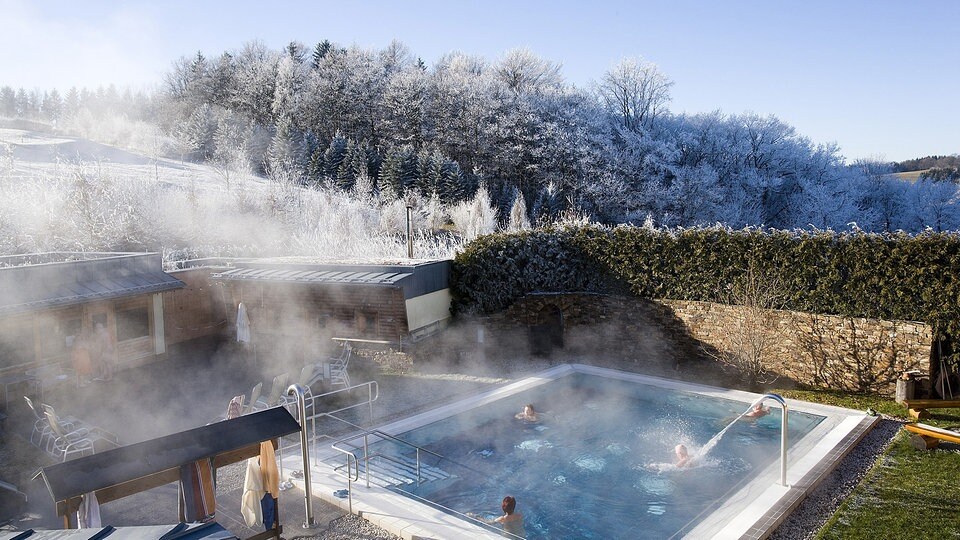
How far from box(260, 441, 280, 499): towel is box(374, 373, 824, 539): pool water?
2629mm

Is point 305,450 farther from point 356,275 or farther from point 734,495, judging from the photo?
point 356,275

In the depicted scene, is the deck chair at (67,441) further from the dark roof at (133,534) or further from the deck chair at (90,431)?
the dark roof at (133,534)

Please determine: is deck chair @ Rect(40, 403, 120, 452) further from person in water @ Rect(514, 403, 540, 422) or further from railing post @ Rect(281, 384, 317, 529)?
person in water @ Rect(514, 403, 540, 422)

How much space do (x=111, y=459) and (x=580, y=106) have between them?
3781 centimetres

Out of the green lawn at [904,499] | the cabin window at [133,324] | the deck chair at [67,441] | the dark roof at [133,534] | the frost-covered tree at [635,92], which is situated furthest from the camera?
the frost-covered tree at [635,92]

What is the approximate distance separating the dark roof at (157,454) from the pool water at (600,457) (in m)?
3.11

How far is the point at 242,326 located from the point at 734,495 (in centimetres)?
1225

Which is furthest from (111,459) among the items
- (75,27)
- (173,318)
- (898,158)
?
(898,158)

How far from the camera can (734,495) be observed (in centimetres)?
883

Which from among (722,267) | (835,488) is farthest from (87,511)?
(722,267)

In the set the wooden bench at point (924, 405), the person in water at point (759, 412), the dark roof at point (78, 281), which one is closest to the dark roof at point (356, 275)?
the dark roof at point (78, 281)

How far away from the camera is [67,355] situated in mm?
13875

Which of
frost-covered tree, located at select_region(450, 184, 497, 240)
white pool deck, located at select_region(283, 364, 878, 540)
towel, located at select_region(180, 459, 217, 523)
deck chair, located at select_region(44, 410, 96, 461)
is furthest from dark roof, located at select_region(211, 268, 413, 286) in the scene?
frost-covered tree, located at select_region(450, 184, 497, 240)

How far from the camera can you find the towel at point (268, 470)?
285 inches
